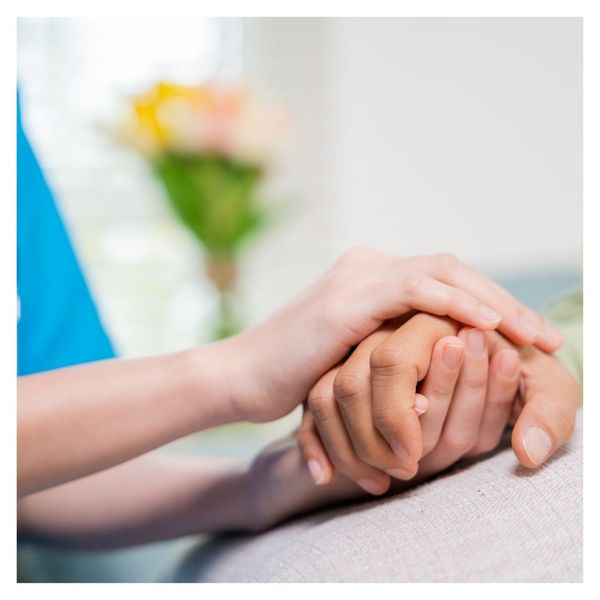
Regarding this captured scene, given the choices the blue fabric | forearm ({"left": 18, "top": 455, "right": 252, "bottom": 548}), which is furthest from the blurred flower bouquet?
forearm ({"left": 18, "top": 455, "right": 252, "bottom": 548})

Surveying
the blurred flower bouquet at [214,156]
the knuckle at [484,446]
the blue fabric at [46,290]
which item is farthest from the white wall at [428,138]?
the knuckle at [484,446]

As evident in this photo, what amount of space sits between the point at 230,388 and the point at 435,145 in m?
1.52

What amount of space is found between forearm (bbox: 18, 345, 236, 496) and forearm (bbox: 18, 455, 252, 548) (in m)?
0.12

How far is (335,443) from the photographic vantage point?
481mm

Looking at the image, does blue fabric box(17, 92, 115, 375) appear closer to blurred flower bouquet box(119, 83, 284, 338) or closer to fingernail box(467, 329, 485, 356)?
fingernail box(467, 329, 485, 356)

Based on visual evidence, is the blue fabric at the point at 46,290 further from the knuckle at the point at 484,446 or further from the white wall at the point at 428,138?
the white wall at the point at 428,138

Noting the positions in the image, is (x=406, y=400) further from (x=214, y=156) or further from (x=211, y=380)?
(x=214, y=156)

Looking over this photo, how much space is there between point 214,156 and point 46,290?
0.75 metres

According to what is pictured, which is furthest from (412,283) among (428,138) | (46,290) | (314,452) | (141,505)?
(428,138)

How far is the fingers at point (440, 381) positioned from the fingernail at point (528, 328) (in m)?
0.06

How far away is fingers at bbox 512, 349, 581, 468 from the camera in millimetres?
422

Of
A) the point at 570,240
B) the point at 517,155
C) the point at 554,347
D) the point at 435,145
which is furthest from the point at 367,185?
the point at 554,347

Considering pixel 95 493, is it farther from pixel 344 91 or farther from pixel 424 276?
pixel 344 91

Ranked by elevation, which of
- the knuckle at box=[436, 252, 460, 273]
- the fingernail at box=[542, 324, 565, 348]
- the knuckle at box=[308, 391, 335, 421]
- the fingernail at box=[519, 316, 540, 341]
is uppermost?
the knuckle at box=[436, 252, 460, 273]
